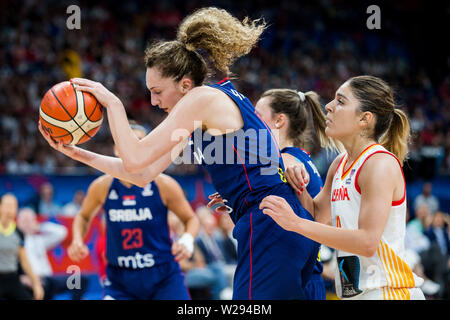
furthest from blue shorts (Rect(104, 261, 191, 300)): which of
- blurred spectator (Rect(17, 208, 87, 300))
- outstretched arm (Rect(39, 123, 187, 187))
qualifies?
blurred spectator (Rect(17, 208, 87, 300))

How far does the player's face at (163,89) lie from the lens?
2857mm

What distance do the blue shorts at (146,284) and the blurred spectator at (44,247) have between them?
8.64 feet

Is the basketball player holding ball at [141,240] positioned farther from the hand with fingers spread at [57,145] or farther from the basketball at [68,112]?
the basketball at [68,112]

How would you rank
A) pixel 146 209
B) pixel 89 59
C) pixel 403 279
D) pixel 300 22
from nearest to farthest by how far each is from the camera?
pixel 403 279
pixel 146 209
pixel 89 59
pixel 300 22

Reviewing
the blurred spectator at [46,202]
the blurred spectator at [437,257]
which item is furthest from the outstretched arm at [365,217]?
the blurred spectator at [46,202]

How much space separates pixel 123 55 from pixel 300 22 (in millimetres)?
7371

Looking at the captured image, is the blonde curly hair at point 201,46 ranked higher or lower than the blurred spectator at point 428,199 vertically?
higher

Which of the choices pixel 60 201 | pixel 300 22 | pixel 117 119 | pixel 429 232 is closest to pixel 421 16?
pixel 300 22

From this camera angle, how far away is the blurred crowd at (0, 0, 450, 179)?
1124cm

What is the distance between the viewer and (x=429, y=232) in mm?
8461

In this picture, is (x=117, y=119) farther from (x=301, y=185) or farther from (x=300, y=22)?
(x=300, y=22)

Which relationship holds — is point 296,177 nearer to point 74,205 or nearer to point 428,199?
point 74,205

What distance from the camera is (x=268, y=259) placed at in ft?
8.75

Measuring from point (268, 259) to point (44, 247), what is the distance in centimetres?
555
